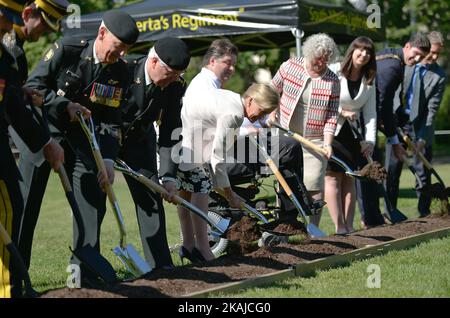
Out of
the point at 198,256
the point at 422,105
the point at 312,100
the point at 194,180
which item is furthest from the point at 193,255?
the point at 422,105

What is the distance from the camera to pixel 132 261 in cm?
Result: 585

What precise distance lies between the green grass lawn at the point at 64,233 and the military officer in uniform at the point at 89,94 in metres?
0.90

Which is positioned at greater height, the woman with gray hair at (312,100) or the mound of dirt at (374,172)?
the woman with gray hair at (312,100)

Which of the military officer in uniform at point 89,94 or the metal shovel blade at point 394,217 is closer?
the military officer in uniform at point 89,94

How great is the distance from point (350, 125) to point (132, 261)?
3.75 metres

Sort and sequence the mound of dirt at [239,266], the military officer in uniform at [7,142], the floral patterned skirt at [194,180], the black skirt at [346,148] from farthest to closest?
the black skirt at [346,148] → the floral patterned skirt at [194,180] → the mound of dirt at [239,266] → the military officer in uniform at [7,142]

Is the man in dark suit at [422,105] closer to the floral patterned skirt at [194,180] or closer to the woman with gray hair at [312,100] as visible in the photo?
the woman with gray hair at [312,100]

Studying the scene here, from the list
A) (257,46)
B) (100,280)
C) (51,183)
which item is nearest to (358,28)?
(257,46)

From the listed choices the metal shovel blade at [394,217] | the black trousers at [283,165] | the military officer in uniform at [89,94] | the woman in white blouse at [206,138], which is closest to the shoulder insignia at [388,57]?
the metal shovel blade at [394,217]

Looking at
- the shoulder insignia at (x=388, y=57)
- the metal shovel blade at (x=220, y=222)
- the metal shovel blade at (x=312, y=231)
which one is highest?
the shoulder insignia at (x=388, y=57)

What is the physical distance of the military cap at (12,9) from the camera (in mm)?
4570

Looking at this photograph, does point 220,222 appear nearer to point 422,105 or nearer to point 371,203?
point 371,203

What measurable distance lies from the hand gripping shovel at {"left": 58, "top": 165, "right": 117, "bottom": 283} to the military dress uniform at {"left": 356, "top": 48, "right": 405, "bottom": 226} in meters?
4.40

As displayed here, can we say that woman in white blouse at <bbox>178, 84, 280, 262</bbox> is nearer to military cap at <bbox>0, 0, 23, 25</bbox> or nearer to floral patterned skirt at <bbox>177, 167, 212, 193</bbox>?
floral patterned skirt at <bbox>177, 167, 212, 193</bbox>
